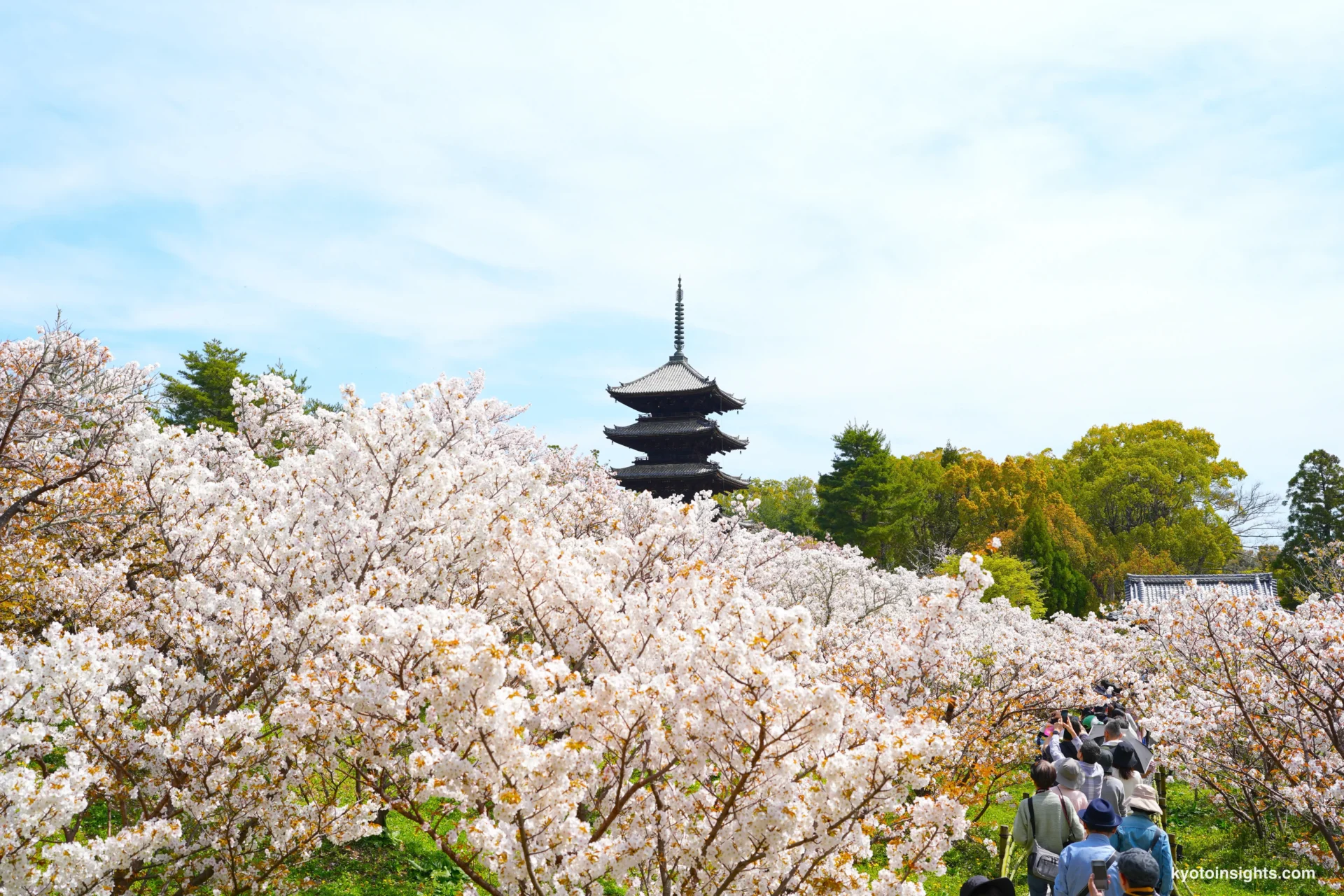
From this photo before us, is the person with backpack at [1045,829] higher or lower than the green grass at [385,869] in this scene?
higher

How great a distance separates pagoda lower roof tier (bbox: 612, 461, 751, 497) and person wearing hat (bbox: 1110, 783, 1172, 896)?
28.5m

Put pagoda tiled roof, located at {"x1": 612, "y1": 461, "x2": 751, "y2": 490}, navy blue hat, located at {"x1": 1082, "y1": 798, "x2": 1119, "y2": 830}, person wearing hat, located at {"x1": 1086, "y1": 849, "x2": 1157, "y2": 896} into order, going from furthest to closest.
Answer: pagoda tiled roof, located at {"x1": 612, "y1": 461, "x2": 751, "y2": 490} → navy blue hat, located at {"x1": 1082, "y1": 798, "x2": 1119, "y2": 830} → person wearing hat, located at {"x1": 1086, "y1": 849, "x2": 1157, "y2": 896}

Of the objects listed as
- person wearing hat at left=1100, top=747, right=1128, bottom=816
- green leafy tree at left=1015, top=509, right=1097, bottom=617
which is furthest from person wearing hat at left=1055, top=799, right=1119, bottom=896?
green leafy tree at left=1015, top=509, right=1097, bottom=617

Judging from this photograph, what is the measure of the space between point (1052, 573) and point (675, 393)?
16.0m

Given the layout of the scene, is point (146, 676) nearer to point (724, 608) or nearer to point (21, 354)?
point (724, 608)

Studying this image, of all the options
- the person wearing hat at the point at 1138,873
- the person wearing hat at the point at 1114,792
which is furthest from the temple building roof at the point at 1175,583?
the person wearing hat at the point at 1138,873

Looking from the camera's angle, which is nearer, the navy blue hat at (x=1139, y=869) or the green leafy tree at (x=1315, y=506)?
the navy blue hat at (x=1139, y=869)

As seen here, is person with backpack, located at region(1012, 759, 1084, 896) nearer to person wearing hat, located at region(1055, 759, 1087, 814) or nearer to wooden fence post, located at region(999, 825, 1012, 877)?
person wearing hat, located at region(1055, 759, 1087, 814)

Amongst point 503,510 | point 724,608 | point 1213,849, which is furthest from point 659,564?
point 1213,849

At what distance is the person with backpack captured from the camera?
5516 mm

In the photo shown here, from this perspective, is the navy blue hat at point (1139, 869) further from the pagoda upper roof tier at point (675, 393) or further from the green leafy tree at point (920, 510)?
the green leafy tree at point (920, 510)

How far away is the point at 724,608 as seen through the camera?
6004 mm

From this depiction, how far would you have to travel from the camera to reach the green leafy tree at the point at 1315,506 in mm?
33062

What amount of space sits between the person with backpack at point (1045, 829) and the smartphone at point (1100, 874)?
88 centimetres
